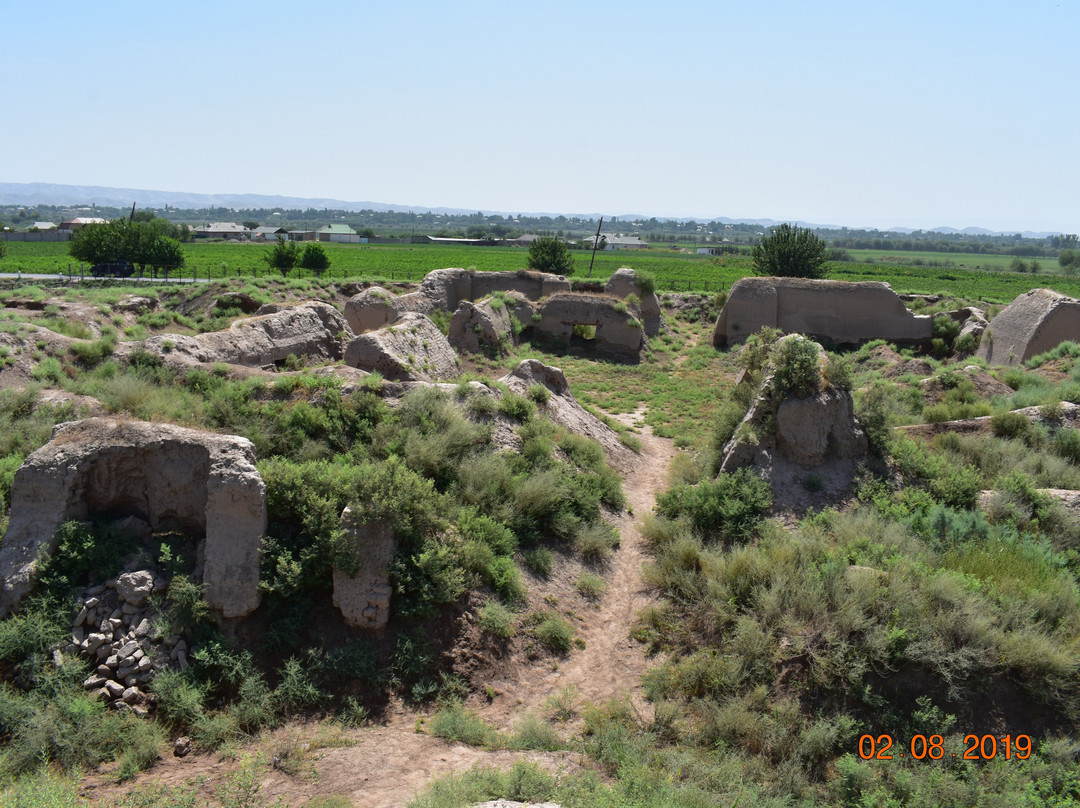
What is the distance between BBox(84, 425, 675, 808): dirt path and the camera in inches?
249

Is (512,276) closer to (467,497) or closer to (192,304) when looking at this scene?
(192,304)

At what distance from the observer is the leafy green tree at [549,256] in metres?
42.8

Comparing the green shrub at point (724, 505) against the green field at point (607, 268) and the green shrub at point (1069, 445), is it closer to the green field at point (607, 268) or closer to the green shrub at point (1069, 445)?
the green shrub at point (1069, 445)

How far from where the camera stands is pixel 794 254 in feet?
134

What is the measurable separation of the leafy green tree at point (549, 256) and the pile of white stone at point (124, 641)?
120 feet

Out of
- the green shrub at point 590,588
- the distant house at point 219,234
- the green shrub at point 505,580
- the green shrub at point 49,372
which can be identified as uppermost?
the distant house at point 219,234

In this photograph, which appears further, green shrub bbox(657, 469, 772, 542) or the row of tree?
the row of tree

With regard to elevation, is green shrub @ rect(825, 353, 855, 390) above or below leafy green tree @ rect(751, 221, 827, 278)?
below

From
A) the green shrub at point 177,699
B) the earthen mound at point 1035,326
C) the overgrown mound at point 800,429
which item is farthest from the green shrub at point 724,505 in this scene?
the earthen mound at point 1035,326

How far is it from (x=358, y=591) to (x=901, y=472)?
30.9 feet

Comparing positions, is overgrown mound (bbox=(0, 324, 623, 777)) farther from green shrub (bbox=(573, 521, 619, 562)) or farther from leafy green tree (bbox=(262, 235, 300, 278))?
leafy green tree (bbox=(262, 235, 300, 278))

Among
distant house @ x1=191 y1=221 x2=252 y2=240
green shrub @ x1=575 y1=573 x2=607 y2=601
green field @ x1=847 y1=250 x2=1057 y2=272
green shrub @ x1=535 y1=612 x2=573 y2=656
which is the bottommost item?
green shrub @ x1=535 y1=612 x2=573 y2=656

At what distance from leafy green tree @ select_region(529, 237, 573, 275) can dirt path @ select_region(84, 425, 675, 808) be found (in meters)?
34.9

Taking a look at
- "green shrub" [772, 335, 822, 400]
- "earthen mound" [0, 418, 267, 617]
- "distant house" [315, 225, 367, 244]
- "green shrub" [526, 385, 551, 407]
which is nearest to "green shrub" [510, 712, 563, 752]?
"earthen mound" [0, 418, 267, 617]
